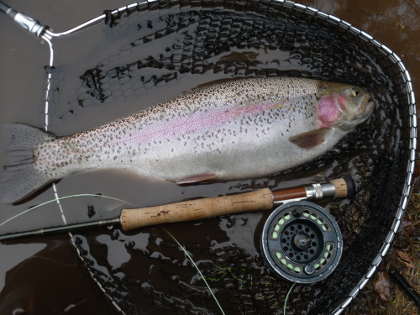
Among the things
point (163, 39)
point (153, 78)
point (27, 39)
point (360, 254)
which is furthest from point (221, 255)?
point (27, 39)

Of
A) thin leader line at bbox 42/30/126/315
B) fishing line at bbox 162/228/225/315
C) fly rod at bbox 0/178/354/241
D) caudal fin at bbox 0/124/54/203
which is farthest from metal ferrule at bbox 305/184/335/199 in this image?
caudal fin at bbox 0/124/54/203

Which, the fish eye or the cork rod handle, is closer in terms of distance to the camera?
the cork rod handle

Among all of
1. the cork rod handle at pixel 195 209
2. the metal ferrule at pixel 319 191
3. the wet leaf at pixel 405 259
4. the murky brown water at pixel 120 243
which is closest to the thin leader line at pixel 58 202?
the murky brown water at pixel 120 243

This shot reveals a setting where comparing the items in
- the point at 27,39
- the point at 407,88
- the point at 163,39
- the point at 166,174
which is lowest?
the point at 166,174

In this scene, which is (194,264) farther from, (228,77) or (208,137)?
(228,77)

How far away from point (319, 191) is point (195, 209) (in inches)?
30.8

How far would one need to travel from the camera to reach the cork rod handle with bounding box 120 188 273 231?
2170 mm

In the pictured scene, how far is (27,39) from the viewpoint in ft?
8.46

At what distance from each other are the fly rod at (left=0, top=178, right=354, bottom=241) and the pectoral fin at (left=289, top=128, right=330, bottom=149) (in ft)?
1.14

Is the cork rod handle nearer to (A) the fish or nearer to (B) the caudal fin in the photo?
(A) the fish

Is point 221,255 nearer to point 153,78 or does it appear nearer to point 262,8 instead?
point 153,78

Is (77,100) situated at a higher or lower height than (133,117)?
higher

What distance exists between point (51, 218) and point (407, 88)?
245cm

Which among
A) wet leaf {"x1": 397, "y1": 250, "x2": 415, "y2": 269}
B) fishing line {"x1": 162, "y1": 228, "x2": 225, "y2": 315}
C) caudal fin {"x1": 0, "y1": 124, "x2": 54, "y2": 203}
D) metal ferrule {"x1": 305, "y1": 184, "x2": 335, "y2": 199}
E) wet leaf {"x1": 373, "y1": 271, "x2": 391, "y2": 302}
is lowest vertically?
wet leaf {"x1": 373, "y1": 271, "x2": 391, "y2": 302}
